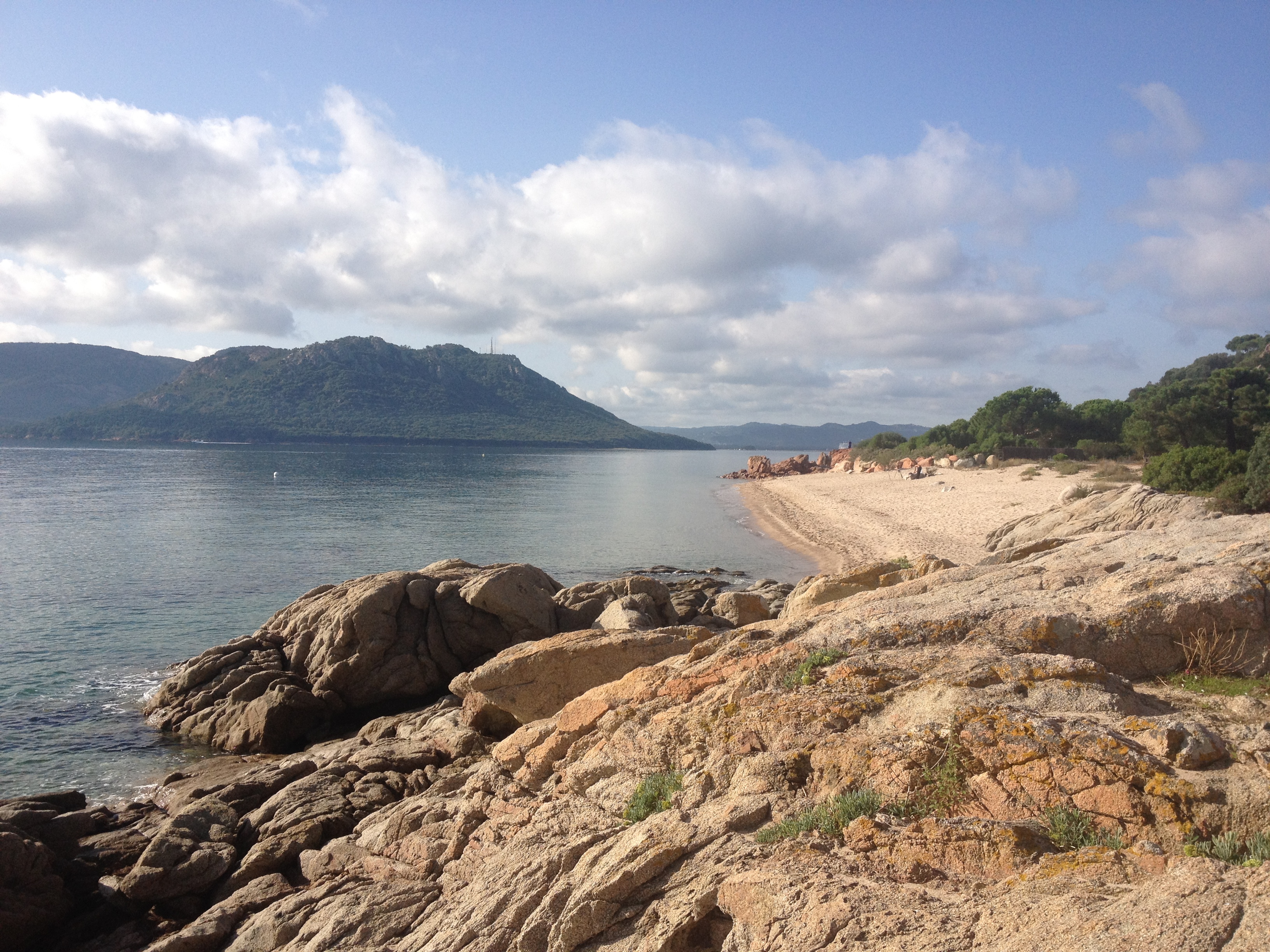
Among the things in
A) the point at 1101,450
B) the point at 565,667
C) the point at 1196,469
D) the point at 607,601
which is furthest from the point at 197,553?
the point at 1101,450

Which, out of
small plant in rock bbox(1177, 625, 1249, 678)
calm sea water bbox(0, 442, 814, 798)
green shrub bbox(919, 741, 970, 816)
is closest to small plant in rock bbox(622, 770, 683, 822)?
green shrub bbox(919, 741, 970, 816)

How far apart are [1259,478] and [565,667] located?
23.5 m

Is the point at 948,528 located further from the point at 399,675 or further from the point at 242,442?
the point at 242,442

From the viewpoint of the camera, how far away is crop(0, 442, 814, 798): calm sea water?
16594 millimetres

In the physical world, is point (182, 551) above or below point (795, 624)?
below

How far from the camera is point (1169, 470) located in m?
28.1

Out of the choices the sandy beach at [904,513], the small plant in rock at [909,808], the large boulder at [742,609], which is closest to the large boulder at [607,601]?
the large boulder at [742,609]

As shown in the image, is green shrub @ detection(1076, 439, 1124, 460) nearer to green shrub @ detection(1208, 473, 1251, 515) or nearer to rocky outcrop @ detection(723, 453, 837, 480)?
green shrub @ detection(1208, 473, 1251, 515)

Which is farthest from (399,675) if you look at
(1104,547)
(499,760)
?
(1104,547)

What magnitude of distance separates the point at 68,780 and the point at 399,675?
6067 mm

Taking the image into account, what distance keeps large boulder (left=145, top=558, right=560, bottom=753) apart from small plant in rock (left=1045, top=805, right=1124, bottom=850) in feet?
46.2

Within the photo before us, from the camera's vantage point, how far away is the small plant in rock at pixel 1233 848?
3979mm

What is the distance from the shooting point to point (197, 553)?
116 feet

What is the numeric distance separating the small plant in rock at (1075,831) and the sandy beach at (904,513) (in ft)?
65.9
